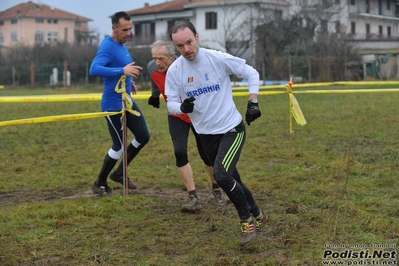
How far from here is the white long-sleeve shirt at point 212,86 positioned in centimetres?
490

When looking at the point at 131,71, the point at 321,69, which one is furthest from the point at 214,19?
the point at 131,71

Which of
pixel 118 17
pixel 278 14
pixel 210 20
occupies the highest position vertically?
pixel 210 20

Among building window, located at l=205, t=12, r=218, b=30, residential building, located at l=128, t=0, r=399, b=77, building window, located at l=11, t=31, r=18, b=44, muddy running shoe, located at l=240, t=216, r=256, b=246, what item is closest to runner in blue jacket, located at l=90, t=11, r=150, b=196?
muddy running shoe, located at l=240, t=216, r=256, b=246

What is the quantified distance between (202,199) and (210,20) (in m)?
49.0

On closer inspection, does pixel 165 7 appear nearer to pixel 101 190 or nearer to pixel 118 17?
pixel 118 17

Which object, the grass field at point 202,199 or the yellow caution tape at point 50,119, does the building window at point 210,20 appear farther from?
the yellow caution tape at point 50,119

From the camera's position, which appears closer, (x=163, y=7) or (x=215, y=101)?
(x=215, y=101)

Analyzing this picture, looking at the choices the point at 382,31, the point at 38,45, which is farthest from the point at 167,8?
the point at 382,31

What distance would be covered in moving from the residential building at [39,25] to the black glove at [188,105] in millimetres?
50858

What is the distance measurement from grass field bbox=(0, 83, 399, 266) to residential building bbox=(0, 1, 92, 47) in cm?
4627

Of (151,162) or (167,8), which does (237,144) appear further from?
(167,8)

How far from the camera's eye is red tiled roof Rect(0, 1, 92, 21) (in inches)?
2298

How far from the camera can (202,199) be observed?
21.6 feet

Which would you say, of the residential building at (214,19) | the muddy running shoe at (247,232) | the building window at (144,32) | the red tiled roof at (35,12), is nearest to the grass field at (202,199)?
the muddy running shoe at (247,232)
